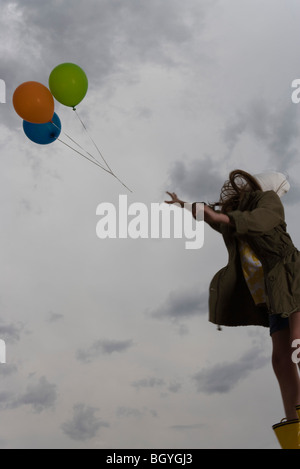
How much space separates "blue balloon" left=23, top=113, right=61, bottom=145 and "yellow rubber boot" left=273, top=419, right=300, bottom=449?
4.14 m

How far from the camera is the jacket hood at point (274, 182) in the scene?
4.63 metres

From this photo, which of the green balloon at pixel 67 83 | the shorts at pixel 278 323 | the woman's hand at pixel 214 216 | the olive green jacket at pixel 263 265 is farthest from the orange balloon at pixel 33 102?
the shorts at pixel 278 323

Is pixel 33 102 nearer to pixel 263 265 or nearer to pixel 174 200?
pixel 174 200

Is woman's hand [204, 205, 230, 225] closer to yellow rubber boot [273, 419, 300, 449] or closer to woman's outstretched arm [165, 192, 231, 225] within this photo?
woman's outstretched arm [165, 192, 231, 225]

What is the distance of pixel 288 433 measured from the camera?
4121 mm

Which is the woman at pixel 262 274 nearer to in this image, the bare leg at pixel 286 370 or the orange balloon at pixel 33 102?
the bare leg at pixel 286 370

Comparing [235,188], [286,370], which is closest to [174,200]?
[235,188]

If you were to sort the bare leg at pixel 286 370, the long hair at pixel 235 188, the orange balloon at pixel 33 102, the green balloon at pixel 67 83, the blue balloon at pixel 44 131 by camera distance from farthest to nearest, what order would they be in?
the blue balloon at pixel 44 131 < the green balloon at pixel 67 83 < the orange balloon at pixel 33 102 < the long hair at pixel 235 188 < the bare leg at pixel 286 370

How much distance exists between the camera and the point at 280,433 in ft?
13.7

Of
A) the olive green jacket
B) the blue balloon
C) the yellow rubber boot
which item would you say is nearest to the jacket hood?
the olive green jacket
